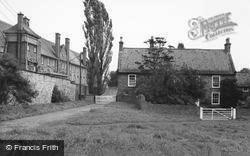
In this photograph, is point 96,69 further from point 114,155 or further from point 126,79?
point 114,155

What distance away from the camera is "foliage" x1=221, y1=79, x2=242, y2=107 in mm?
38969

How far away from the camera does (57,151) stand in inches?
216

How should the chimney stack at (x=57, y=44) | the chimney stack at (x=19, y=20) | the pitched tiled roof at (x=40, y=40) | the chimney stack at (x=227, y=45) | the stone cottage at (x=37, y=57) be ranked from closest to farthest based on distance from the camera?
1. the stone cottage at (x=37, y=57)
2. the chimney stack at (x=19, y=20)
3. the pitched tiled roof at (x=40, y=40)
4. the chimney stack at (x=227, y=45)
5. the chimney stack at (x=57, y=44)

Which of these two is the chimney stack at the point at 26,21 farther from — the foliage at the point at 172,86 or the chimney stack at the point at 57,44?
the foliage at the point at 172,86

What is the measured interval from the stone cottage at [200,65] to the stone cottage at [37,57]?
671 cm

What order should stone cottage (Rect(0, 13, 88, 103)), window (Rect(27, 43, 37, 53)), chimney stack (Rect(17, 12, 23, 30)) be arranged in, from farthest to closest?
1. window (Rect(27, 43, 37, 53))
2. chimney stack (Rect(17, 12, 23, 30))
3. stone cottage (Rect(0, 13, 88, 103))

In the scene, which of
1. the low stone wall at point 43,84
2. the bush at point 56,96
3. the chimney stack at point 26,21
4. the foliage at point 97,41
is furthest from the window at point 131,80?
the chimney stack at point 26,21

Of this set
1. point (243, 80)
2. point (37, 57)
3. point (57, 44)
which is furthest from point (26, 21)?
point (243, 80)

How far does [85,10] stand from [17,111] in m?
23.7

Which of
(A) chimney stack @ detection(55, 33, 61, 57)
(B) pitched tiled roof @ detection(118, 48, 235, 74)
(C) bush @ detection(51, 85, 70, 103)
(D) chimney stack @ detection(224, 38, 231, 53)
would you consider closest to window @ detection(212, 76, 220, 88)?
(B) pitched tiled roof @ detection(118, 48, 235, 74)

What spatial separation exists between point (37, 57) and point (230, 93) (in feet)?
94.3

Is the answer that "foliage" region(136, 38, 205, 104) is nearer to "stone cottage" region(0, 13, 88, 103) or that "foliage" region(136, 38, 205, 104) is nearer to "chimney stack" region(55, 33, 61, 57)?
"stone cottage" region(0, 13, 88, 103)

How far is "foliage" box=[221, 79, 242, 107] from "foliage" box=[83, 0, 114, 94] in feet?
52.5

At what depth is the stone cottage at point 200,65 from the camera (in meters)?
42.3
